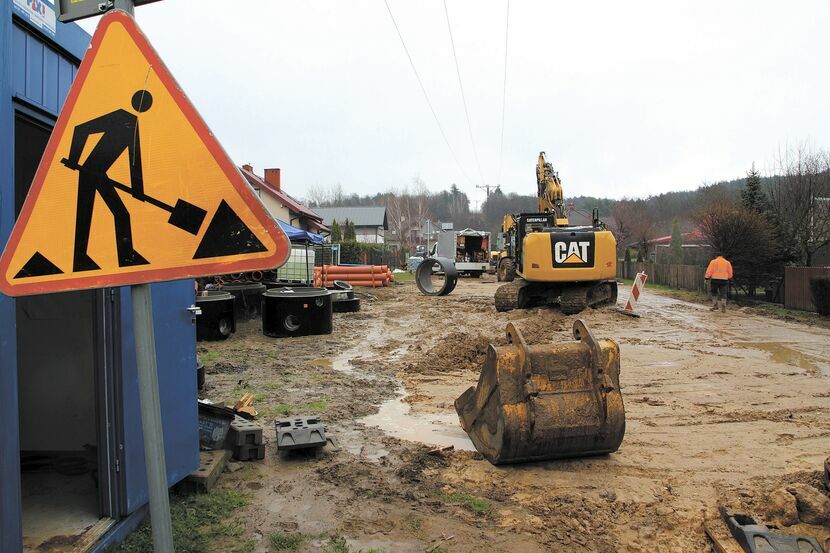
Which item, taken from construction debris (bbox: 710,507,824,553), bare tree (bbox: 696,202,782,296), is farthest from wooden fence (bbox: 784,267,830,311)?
construction debris (bbox: 710,507,824,553)

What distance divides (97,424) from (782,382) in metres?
7.79

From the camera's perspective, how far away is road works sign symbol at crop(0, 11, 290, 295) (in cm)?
191

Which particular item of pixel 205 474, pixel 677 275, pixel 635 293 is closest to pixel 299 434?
pixel 205 474

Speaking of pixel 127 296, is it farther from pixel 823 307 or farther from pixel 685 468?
pixel 823 307

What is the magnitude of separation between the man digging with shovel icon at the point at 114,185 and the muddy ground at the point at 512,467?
2050 millimetres

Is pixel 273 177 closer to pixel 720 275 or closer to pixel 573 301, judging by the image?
pixel 573 301

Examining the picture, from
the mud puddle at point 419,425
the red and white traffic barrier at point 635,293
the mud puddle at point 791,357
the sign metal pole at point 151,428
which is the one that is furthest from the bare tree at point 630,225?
the sign metal pole at point 151,428

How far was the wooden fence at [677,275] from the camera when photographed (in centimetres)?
2445

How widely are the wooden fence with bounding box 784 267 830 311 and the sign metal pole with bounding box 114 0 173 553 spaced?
60.0ft

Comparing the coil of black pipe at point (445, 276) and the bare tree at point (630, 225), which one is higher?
the bare tree at point (630, 225)

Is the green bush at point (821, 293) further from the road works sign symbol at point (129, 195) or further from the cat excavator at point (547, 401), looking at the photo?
the road works sign symbol at point (129, 195)

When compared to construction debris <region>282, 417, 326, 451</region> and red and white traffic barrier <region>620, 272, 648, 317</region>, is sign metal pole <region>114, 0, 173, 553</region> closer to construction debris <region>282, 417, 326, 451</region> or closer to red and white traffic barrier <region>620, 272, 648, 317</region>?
construction debris <region>282, 417, 326, 451</region>

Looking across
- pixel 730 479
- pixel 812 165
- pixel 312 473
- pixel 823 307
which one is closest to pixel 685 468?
pixel 730 479

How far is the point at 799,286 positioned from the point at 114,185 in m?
19.2
